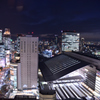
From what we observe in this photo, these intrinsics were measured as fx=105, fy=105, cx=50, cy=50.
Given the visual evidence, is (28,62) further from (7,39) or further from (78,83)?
(7,39)

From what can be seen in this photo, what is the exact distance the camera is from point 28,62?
2081 centimetres

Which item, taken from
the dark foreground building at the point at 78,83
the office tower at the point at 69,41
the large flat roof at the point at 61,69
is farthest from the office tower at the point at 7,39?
the dark foreground building at the point at 78,83

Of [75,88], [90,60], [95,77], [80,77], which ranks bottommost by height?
[75,88]

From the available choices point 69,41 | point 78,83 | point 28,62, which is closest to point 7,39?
point 69,41

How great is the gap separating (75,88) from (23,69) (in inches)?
406

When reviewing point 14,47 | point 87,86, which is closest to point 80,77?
point 87,86

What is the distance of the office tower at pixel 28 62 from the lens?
20.4m

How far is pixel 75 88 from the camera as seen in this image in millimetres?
16938

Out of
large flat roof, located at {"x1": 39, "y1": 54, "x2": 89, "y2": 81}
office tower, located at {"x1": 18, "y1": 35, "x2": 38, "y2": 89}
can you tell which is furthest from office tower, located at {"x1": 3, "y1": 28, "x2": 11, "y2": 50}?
large flat roof, located at {"x1": 39, "y1": 54, "x2": 89, "y2": 81}

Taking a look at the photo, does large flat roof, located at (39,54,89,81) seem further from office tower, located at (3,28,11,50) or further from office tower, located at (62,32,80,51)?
office tower, located at (3,28,11,50)

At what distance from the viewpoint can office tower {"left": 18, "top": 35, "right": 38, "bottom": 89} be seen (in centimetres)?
2038

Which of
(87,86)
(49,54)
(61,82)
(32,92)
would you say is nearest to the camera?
(87,86)

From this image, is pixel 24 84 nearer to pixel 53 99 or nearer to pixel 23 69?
pixel 23 69

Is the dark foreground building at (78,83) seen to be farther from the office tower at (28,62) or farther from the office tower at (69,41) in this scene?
the office tower at (69,41)
